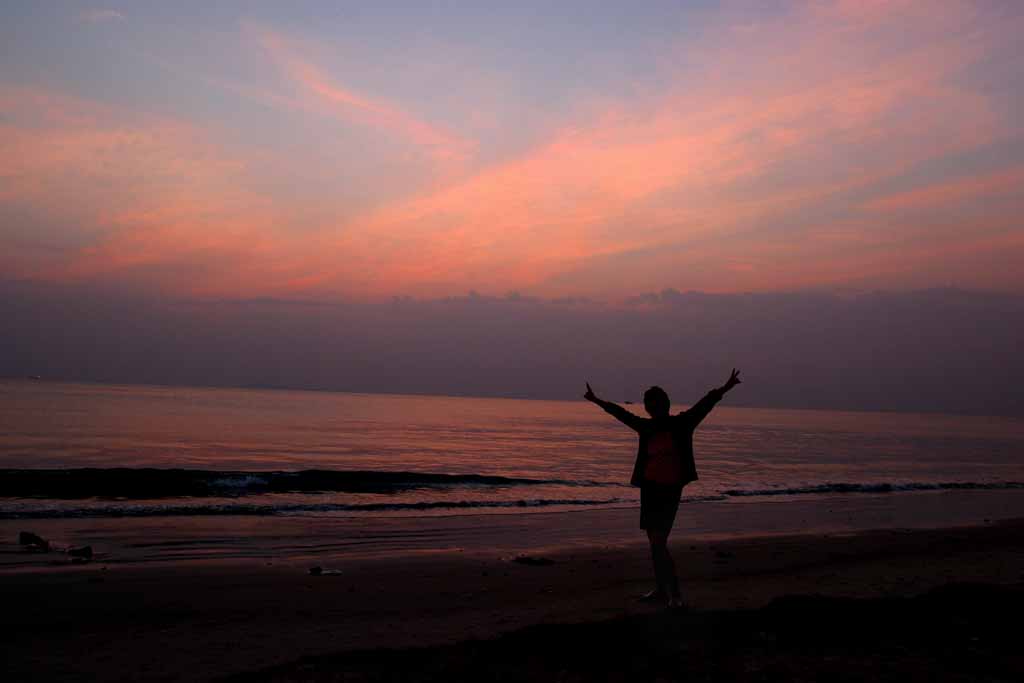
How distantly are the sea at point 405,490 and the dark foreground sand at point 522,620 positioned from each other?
2.72m

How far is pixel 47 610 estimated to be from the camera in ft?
27.9

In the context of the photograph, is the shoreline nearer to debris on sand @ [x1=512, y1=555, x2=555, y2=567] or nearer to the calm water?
debris on sand @ [x1=512, y1=555, x2=555, y2=567]

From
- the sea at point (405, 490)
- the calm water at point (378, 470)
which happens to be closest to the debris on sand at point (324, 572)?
the sea at point (405, 490)

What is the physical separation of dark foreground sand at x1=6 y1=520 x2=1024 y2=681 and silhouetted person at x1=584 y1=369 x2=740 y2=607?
2.02 feet

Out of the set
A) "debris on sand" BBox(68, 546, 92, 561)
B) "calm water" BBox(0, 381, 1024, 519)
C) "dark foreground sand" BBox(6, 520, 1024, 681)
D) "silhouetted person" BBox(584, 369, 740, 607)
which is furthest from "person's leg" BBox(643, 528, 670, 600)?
"calm water" BBox(0, 381, 1024, 519)

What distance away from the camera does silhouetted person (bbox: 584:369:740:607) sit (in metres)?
7.66

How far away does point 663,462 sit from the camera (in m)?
7.67

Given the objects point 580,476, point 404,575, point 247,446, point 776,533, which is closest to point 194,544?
point 404,575

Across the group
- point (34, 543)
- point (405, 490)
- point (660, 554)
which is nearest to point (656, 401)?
point (660, 554)

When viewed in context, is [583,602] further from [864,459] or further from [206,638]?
[864,459]

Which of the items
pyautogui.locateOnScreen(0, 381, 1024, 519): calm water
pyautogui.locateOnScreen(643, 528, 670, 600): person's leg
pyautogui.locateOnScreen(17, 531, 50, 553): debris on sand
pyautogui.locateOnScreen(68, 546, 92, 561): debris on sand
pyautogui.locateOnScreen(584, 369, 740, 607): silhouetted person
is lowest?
pyautogui.locateOnScreen(0, 381, 1024, 519): calm water

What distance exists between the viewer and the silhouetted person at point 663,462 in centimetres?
766

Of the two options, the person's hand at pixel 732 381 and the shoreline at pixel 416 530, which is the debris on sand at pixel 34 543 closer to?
the shoreline at pixel 416 530

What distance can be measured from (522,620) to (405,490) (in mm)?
17596
